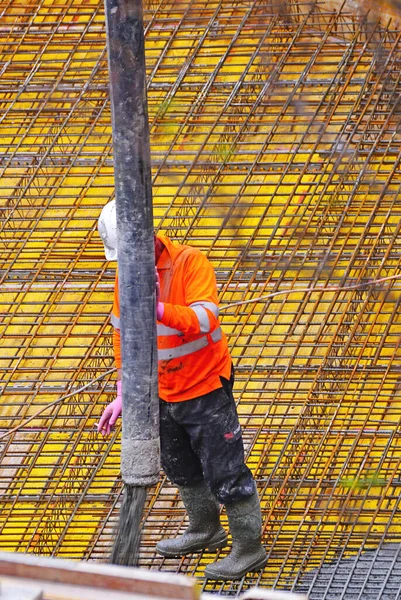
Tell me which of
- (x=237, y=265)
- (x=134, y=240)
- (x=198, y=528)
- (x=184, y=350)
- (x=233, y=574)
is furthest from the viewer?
(x=237, y=265)

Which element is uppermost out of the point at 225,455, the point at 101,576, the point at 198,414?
the point at 101,576

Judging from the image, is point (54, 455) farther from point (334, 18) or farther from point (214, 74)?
point (334, 18)

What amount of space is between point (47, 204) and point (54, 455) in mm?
2212

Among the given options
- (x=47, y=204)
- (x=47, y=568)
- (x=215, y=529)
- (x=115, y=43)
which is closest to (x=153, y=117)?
(x=47, y=204)

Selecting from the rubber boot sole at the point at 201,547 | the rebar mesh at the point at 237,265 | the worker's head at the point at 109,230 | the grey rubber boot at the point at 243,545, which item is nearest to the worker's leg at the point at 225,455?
the grey rubber boot at the point at 243,545

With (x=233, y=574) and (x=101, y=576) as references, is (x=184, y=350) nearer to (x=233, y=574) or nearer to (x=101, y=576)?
(x=233, y=574)

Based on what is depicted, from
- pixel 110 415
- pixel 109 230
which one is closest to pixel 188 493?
pixel 110 415

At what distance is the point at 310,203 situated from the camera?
27.0ft

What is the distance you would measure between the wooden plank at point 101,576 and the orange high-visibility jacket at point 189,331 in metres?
1.71

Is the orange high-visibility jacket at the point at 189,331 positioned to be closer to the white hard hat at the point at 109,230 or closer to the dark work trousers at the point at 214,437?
the dark work trousers at the point at 214,437

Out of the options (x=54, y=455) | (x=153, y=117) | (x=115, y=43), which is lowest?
(x=54, y=455)

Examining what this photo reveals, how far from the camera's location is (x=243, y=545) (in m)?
5.58

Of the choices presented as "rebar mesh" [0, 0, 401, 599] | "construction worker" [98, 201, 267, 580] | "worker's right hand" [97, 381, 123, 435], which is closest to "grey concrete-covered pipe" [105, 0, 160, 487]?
"construction worker" [98, 201, 267, 580]

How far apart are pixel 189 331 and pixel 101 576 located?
6.02ft
